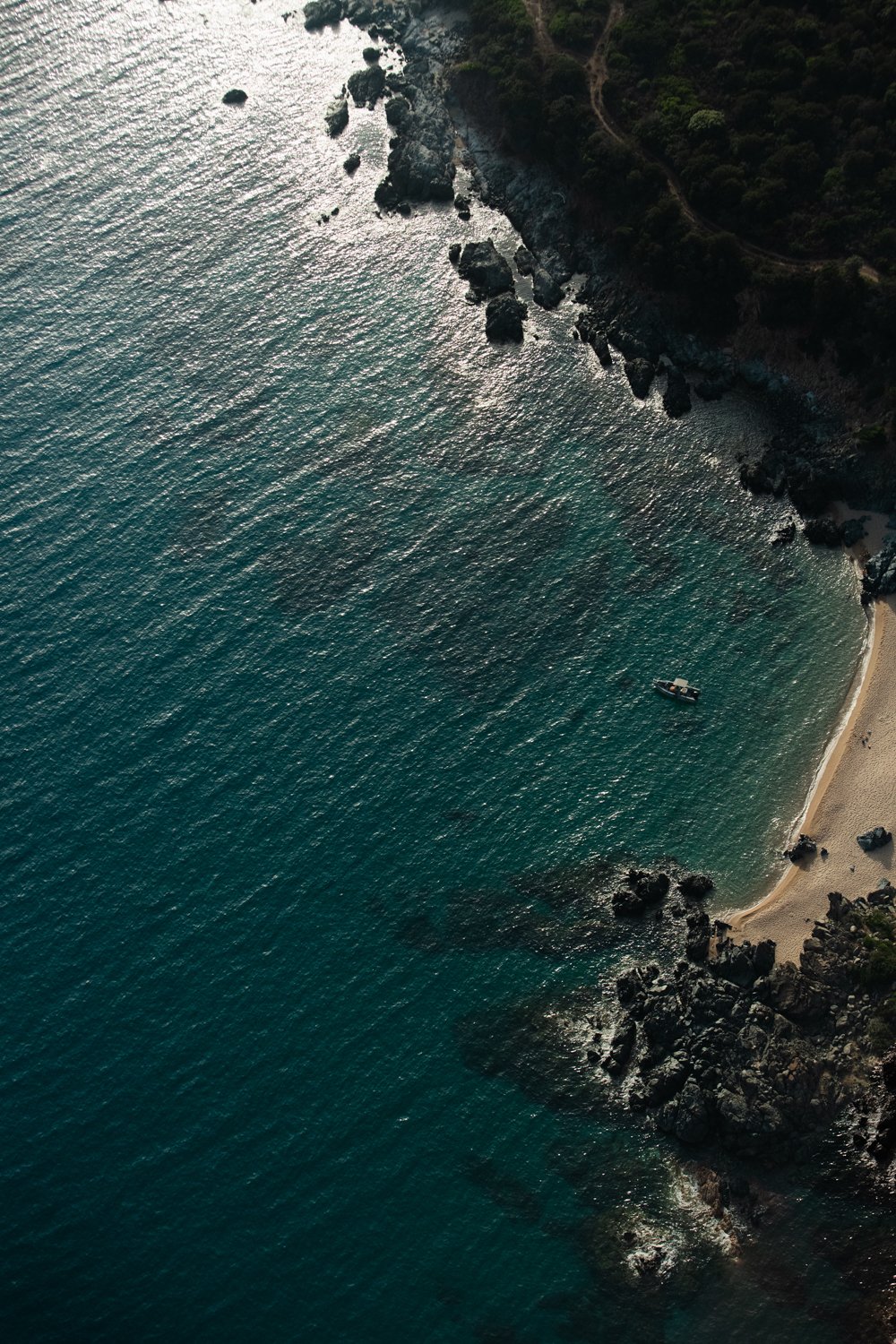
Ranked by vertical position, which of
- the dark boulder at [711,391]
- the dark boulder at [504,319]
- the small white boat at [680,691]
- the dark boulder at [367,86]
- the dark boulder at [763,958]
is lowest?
the dark boulder at [763,958]

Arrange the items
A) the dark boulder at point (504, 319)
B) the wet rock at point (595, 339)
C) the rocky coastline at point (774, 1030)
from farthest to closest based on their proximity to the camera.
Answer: the dark boulder at point (504, 319) < the wet rock at point (595, 339) < the rocky coastline at point (774, 1030)

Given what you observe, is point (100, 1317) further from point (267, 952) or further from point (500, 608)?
point (500, 608)

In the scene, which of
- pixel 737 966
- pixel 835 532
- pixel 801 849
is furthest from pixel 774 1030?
pixel 835 532

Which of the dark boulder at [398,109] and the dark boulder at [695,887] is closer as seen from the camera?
the dark boulder at [695,887]

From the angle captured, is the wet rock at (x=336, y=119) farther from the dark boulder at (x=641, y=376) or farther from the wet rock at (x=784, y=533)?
the wet rock at (x=784, y=533)

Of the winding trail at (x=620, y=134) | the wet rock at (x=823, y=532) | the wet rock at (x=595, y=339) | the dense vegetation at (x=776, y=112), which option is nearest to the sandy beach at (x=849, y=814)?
the wet rock at (x=823, y=532)

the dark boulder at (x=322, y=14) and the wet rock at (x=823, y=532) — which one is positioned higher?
the dark boulder at (x=322, y=14)

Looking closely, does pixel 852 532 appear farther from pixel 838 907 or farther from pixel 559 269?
pixel 559 269
